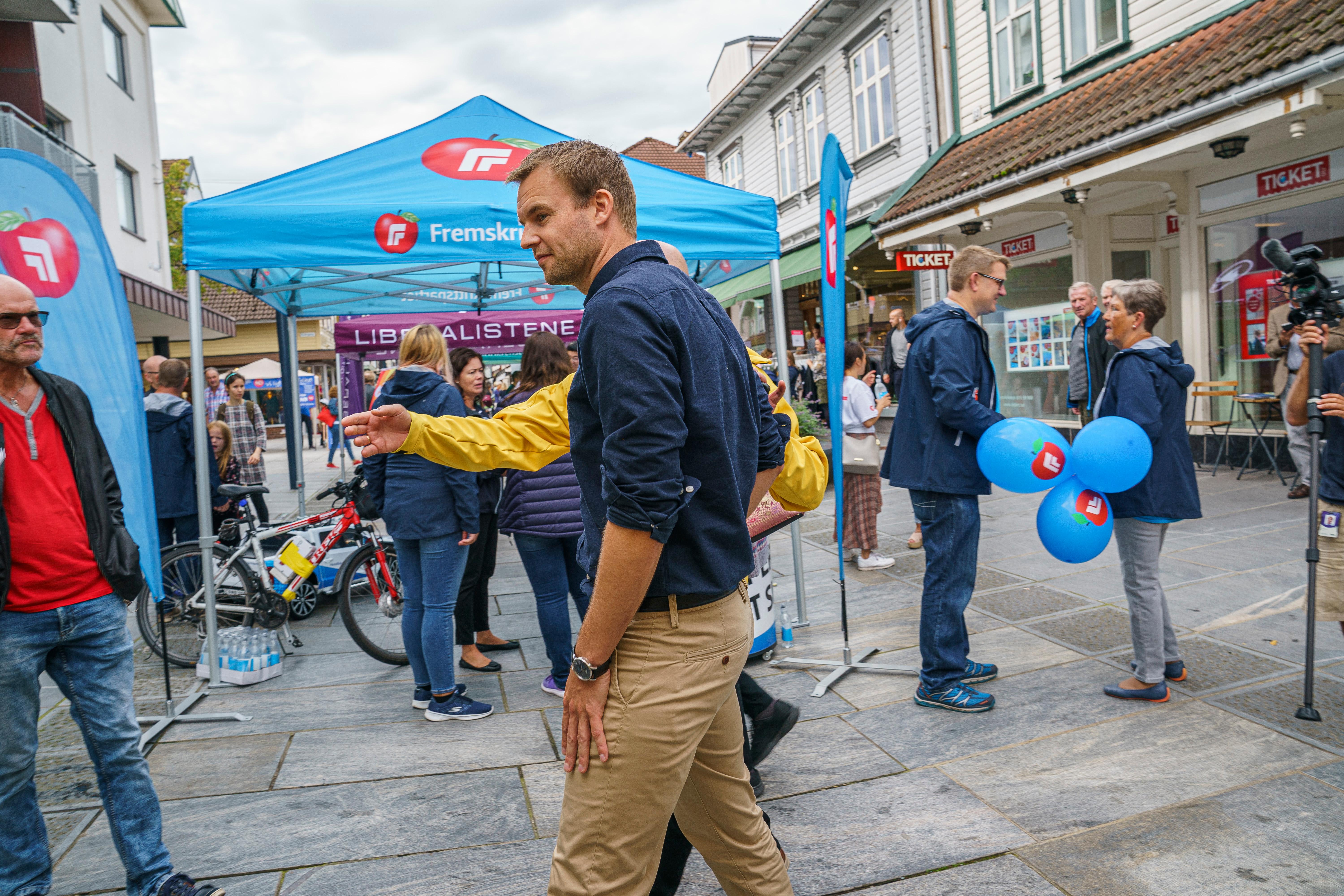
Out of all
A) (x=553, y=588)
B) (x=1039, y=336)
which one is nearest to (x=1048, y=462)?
(x=553, y=588)

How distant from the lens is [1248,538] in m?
6.57

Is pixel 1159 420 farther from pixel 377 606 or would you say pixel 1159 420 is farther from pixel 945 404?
pixel 377 606

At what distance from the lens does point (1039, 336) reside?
1242 centimetres

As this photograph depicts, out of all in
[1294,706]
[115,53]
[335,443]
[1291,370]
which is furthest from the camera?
[335,443]

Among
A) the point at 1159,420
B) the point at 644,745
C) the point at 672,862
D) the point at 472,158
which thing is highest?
the point at 472,158

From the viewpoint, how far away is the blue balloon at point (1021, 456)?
3.90 m

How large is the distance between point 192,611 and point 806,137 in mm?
16736

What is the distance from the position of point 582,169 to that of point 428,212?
342 cm

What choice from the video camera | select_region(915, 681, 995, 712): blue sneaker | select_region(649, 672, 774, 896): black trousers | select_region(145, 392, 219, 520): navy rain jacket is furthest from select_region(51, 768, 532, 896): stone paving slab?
the video camera

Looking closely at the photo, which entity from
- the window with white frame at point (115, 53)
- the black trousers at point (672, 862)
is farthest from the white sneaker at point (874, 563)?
the window with white frame at point (115, 53)

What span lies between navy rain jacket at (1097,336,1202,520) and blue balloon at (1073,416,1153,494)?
0.21ft

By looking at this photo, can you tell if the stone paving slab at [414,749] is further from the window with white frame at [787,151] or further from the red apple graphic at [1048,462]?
the window with white frame at [787,151]

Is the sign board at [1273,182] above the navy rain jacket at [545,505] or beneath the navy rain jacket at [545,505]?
above

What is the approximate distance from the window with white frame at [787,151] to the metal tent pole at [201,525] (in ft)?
55.6
